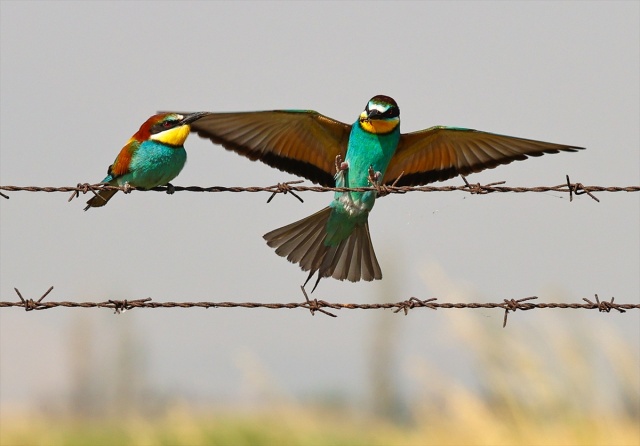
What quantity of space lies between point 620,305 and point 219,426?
8.99 meters

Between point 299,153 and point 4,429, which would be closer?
point 299,153

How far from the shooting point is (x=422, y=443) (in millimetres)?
8711

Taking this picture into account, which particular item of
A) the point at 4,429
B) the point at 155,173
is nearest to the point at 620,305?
the point at 155,173

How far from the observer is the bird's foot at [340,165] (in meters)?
5.21

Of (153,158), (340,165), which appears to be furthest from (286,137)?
(153,158)

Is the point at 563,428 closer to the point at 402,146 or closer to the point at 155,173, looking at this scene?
the point at 402,146

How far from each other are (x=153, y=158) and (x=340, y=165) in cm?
113

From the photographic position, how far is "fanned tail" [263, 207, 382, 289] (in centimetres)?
502

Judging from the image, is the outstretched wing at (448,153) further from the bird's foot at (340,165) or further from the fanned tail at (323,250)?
the fanned tail at (323,250)

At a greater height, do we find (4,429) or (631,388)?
(631,388)

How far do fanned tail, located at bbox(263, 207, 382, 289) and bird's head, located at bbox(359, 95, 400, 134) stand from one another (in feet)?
1.70

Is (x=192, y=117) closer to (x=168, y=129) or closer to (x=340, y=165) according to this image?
(x=168, y=129)

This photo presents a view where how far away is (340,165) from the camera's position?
17.3 feet

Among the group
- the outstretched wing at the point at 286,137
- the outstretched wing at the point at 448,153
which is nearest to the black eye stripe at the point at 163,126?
the outstretched wing at the point at 286,137
